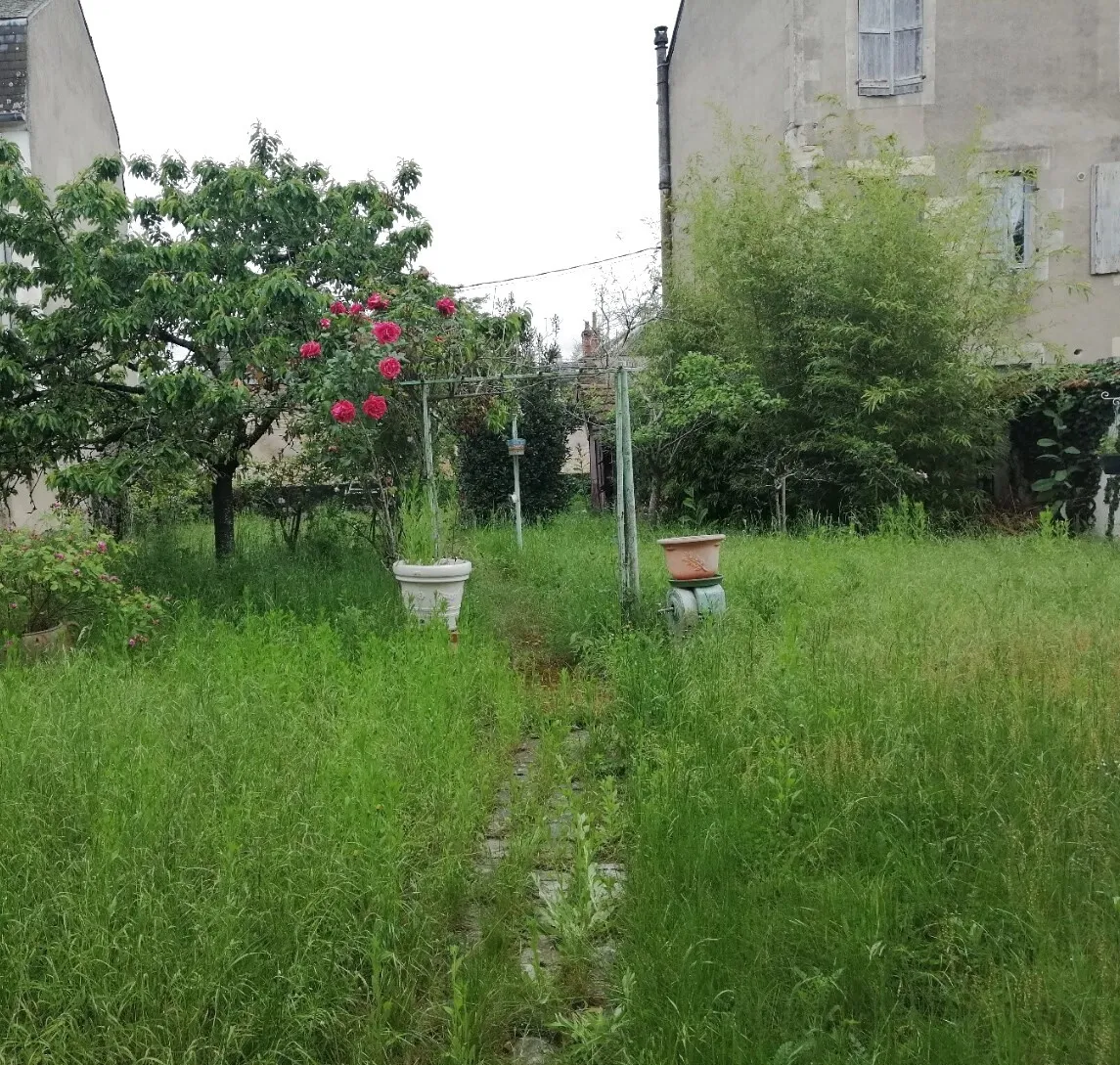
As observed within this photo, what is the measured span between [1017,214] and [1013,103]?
1.32 m

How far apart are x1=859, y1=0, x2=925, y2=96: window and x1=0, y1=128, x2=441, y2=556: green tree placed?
274 inches

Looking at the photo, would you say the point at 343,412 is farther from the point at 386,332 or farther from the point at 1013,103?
the point at 1013,103

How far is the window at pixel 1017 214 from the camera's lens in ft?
34.6

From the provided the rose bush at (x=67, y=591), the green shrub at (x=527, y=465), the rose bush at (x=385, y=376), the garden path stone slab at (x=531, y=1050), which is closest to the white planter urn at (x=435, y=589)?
the rose bush at (x=385, y=376)

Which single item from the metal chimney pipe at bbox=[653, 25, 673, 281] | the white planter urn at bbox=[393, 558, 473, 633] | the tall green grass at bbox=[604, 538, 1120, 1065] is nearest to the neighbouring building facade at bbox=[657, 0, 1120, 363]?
the metal chimney pipe at bbox=[653, 25, 673, 281]

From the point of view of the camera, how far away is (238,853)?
91.0 inches

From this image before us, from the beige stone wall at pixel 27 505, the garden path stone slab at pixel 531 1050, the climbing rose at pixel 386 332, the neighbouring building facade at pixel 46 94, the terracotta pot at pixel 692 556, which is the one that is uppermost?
the neighbouring building facade at pixel 46 94

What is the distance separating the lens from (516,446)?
9.75 meters

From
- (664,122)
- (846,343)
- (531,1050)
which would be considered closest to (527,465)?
(846,343)

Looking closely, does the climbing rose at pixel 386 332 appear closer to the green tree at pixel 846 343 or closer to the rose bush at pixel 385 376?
the rose bush at pixel 385 376

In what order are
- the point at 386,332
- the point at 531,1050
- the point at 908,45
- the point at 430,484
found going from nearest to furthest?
the point at 531,1050
the point at 386,332
the point at 430,484
the point at 908,45

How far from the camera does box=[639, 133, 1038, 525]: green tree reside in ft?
28.8

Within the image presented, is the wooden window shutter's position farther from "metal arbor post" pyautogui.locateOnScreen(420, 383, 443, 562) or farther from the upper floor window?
"metal arbor post" pyautogui.locateOnScreen(420, 383, 443, 562)

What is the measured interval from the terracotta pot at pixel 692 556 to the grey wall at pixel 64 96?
8266 millimetres
